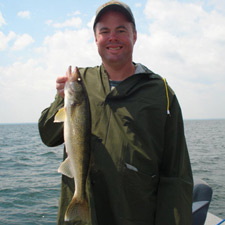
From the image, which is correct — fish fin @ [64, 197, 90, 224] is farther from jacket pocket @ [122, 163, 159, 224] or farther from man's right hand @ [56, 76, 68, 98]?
man's right hand @ [56, 76, 68, 98]

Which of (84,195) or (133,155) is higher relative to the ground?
(133,155)

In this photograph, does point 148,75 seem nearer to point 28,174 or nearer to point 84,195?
point 84,195

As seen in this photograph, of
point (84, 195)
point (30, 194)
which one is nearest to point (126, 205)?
point (84, 195)

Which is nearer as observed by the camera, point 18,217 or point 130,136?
point 130,136

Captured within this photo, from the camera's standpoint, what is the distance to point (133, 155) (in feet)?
9.16

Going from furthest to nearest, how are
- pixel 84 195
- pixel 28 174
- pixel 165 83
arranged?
1. pixel 28 174
2. pixel 165 83
3. pixel 84 195

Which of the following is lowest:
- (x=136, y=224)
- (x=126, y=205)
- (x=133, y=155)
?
(x=136, y=224)

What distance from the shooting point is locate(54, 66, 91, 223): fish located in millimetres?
2732

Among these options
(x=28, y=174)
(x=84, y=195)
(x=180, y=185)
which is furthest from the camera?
(x=28, y=174)

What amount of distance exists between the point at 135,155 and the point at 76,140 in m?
0.65

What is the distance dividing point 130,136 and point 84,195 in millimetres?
783

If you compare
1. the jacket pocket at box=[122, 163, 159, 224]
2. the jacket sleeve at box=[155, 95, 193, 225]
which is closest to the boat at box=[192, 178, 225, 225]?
the jacket sleeve at box=[155, 95, 193, 225]

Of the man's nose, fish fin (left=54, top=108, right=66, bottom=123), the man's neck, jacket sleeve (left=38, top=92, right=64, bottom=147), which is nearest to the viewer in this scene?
fish fin (left=54, top=108, right=66, bottom=123)

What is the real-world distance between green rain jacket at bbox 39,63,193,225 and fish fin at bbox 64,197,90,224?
0.07m
